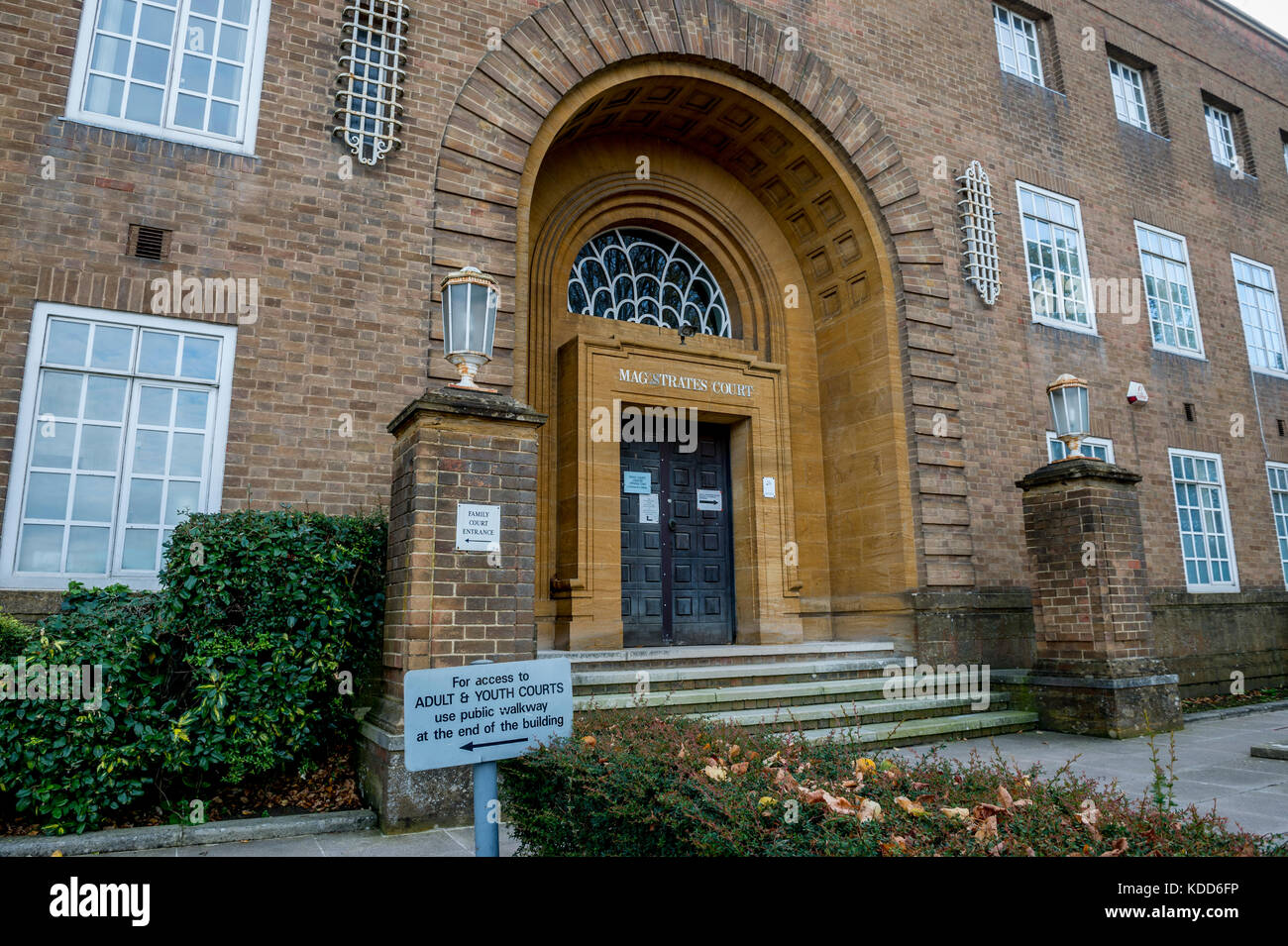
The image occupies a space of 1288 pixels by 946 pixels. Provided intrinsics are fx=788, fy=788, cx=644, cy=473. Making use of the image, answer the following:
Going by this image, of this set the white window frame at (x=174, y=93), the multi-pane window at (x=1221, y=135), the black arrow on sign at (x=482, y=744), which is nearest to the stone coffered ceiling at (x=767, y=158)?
the white window frame at (x=174, y=93)

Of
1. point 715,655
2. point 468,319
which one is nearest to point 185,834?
point 468,319

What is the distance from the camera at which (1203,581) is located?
12492 mm

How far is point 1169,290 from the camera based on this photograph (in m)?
13.4

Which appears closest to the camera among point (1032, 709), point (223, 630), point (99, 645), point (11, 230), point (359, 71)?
point (99, 645)

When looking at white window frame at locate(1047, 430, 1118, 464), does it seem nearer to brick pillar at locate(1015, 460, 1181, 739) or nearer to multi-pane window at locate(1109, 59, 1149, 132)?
brick pillar at locate(1015, 460, 1181, 739)

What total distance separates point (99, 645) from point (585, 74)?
7011 millimetres

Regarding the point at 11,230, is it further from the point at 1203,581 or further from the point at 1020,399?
the point at 1203,581

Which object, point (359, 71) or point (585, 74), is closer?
point (359, 71)

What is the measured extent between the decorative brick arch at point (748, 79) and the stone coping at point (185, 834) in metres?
3.92

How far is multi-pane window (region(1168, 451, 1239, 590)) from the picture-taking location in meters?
12.5

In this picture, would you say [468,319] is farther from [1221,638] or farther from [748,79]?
[1221,638]

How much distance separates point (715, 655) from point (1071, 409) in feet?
15.2

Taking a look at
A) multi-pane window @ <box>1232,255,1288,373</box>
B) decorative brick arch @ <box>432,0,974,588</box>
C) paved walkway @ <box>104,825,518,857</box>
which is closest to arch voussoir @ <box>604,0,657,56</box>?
decorative brick arch @ <box>432,0,974,588</box>
